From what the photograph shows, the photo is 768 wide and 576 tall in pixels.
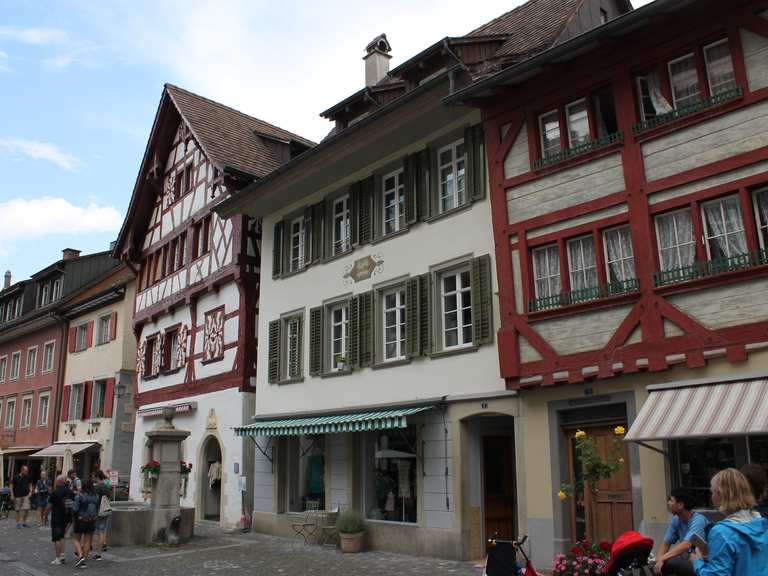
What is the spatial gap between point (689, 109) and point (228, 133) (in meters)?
16.3

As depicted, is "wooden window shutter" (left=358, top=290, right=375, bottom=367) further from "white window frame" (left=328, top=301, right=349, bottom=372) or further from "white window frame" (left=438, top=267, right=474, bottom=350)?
"white window frame" (left=438, top=267, right=474, bottom=350)

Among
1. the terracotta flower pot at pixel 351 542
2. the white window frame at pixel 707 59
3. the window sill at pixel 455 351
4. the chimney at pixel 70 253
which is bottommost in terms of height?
the terracotta flower pot at pixel 351 542

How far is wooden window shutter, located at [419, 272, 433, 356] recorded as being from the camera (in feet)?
48.3

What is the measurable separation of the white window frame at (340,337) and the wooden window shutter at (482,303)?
4.14 meters

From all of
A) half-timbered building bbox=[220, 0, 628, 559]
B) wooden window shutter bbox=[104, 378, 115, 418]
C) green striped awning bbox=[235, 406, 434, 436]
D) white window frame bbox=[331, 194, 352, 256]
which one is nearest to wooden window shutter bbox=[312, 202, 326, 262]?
half-timbered building bbox=[220, 0, 628, 559]

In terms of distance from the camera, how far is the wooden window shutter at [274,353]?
18984 millimetres

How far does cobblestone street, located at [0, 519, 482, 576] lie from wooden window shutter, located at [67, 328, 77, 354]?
52.5ft

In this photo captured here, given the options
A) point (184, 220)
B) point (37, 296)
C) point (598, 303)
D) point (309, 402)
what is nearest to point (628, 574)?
point (598, 303)

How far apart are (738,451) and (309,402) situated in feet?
33.3

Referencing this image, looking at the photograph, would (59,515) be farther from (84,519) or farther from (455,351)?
(455,351)

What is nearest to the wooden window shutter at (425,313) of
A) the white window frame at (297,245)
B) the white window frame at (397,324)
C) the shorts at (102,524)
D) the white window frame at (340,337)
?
the white window frame at (397,324)

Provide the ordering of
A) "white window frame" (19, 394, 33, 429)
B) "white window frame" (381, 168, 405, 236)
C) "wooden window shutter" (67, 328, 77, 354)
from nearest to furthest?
"white window frame" (381, 168, 405, 236), "wooden window shutter" (67, 328, 77, 354), "white window frame" (19, 394, 33, 429)

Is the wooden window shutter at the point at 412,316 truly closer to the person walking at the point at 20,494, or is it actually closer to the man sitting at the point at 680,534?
the man sitting at the point at 680,534

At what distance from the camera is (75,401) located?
31.3 m
